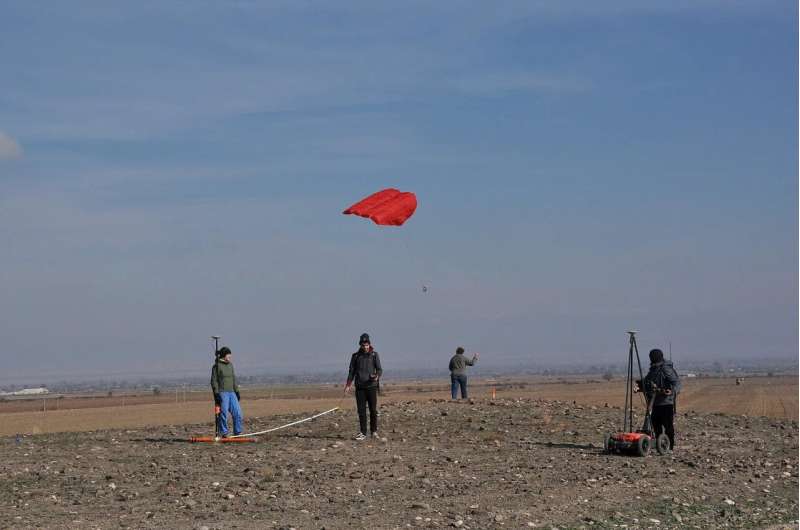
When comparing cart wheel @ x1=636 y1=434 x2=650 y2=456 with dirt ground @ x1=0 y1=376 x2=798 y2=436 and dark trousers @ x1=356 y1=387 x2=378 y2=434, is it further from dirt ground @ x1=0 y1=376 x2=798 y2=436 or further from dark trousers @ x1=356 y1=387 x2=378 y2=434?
dirt ground @ x1=0 y1=376 x2=798 y2=436

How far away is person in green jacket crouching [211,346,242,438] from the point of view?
22.2m

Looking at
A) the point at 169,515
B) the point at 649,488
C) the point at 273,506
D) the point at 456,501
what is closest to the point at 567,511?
the point at 456,501

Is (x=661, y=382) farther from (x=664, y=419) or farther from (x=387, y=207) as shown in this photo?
(x=387, y=207)

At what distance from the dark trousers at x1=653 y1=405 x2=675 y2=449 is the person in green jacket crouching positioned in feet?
26.2

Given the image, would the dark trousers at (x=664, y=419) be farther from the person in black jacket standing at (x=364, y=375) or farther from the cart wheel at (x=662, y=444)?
the person in black jacket standing at (x=364, y=375)

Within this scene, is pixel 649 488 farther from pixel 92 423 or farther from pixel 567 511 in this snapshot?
pixel 92 423

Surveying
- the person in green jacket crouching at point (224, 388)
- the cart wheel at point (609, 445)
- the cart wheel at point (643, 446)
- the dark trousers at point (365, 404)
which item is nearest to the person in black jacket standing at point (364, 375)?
the dark trousers at point (365, 404)

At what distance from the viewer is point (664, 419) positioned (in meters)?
20.8

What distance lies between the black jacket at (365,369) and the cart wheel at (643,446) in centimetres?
518

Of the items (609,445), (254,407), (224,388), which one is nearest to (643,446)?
(609,445)

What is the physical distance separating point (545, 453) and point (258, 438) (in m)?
5.88

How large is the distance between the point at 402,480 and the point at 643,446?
17.8 feet

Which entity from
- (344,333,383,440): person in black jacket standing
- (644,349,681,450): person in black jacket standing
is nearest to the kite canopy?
(344,333,383,440): person in black jacket standing

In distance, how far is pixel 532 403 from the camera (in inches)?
1166
